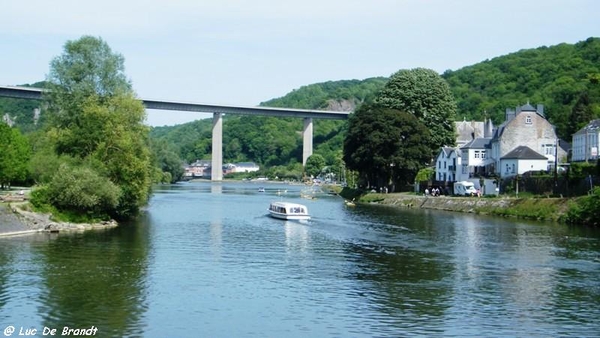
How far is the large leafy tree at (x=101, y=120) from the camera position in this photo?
56469 millimetres

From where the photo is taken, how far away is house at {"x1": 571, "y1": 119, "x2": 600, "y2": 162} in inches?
3024

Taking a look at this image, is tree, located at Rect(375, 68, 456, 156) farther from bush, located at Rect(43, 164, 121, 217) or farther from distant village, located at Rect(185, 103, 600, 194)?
bush, located at Rect(43, 164, 121, 217)

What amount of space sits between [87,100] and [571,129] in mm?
68182

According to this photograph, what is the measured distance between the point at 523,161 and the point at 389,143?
17080 mm

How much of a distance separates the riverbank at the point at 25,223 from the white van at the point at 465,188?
42721 millimetres

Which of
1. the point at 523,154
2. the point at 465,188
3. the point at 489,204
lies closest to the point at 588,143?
the point at 523,154

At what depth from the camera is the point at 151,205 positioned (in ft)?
270

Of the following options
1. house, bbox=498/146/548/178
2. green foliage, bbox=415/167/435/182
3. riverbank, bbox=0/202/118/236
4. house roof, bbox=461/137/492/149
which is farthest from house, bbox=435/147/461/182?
riverbank, bbox=0/202/118/236

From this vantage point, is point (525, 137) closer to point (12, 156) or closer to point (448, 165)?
point (448, 165)

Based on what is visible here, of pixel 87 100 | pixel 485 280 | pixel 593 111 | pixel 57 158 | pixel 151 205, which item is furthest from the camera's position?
pixel 593 111

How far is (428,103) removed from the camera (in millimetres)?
101875

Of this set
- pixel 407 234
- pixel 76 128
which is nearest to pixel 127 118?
pixel 76 128

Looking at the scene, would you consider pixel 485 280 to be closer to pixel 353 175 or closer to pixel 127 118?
pixel 127 118

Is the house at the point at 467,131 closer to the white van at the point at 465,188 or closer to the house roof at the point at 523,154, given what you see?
the white van at the point at 465,188
